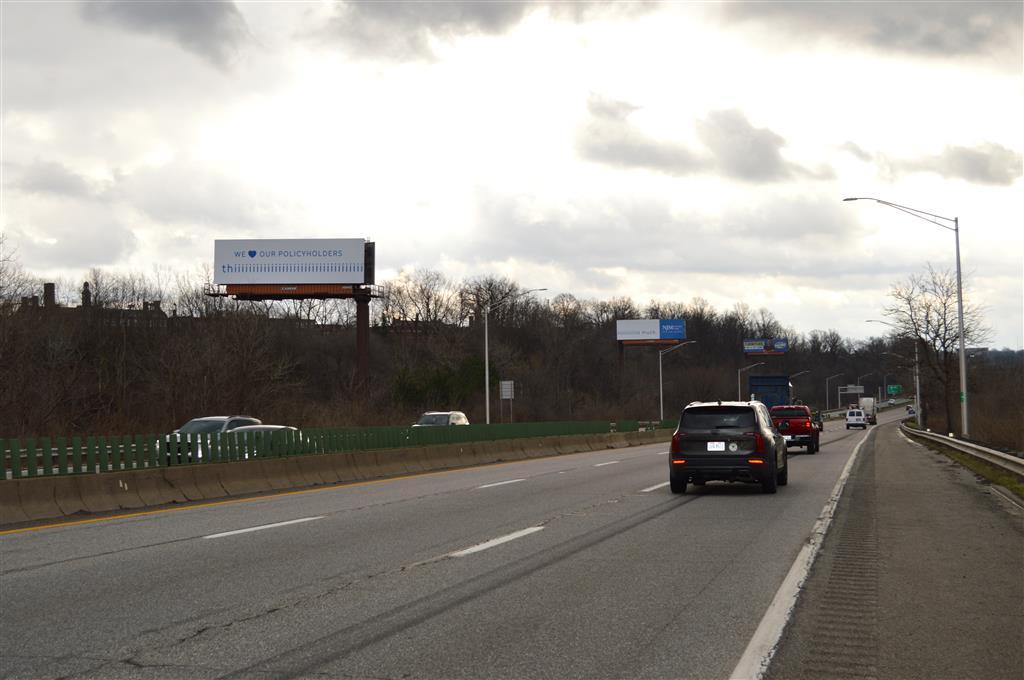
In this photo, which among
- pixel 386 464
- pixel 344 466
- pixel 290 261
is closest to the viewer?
pixel 344 466

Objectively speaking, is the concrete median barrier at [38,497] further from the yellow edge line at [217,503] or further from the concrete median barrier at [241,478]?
the concrete median barrier at [241,478]

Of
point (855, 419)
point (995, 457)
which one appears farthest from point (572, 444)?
point (855, 419)

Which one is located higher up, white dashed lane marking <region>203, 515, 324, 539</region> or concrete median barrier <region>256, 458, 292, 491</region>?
concrete median barrier <region>256, 458, 292, 491</region>

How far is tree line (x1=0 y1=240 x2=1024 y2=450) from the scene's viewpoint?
135 feet

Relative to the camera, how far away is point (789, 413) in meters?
39.5

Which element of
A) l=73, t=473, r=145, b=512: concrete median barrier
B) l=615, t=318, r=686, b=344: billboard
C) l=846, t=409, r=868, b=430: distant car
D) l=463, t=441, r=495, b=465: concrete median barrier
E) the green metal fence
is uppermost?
l=615, t=318, r=686, b=344: billboard

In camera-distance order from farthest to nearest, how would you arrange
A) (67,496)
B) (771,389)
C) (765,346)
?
(765,346)
(771,389)
(67,496)

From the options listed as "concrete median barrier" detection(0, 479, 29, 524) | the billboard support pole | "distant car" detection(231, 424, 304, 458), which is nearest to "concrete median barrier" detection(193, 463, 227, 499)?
"distant car" detection(231, 424, 304, 458)

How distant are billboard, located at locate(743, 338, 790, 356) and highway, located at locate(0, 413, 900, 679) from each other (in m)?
158

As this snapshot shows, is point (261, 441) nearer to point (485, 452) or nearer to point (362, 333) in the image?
point (485, 452)

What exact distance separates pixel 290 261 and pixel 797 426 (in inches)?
1745

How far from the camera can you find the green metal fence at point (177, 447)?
15750 millimetres

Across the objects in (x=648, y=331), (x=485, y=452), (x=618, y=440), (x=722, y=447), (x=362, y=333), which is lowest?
(x=618, y=440)

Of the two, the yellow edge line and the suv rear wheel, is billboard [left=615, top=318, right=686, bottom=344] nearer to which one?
the yellow edge line
